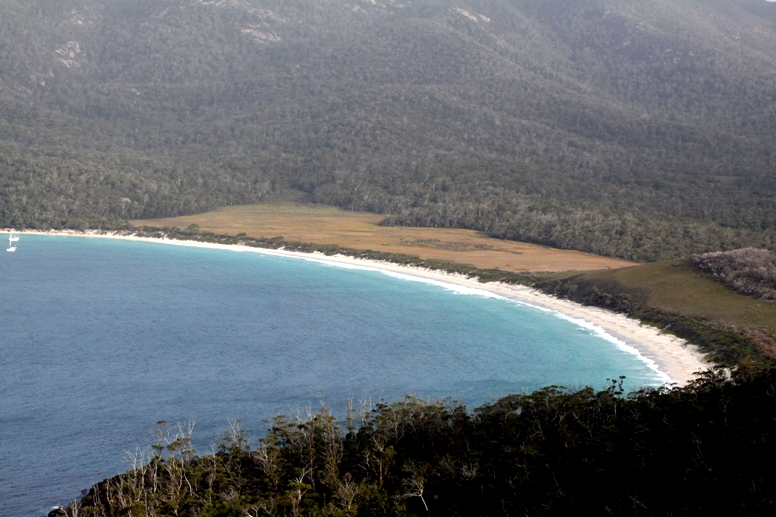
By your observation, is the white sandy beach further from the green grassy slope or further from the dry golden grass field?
the dry golden grass field

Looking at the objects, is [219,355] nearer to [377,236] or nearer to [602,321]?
[602,321]

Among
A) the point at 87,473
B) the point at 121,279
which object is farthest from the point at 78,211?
the point at 87,473

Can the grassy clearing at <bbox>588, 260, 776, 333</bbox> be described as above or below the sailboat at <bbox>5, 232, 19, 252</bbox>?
above

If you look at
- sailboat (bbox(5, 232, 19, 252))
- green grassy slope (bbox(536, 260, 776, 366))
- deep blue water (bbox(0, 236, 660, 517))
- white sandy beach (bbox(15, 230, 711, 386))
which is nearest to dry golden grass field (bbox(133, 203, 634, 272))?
white sandy beach (bbox(15, 230, 711, 386))

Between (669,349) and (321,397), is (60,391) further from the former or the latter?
(669,349)

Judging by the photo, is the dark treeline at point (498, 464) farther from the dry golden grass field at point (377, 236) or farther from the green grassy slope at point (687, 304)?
the dry golden grass field at point (377, 236)

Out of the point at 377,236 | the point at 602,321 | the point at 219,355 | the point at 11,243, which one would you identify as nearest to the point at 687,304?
the point at 602,321
